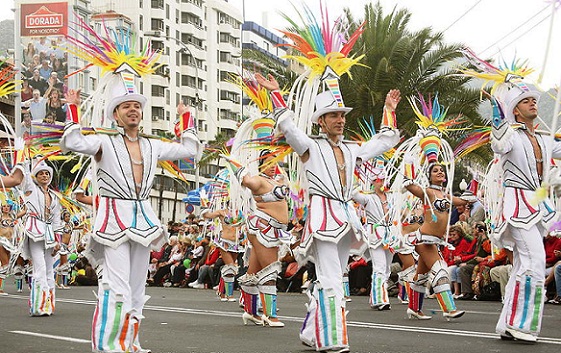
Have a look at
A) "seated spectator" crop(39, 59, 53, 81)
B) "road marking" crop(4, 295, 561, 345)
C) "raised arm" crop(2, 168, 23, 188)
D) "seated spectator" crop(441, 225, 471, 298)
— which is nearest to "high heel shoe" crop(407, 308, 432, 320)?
"road marking" crop(4, 295, 561, 345)

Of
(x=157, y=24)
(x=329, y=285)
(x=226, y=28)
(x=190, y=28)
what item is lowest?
(x=329, y=285)

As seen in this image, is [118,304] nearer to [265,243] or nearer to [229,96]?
[265,243]

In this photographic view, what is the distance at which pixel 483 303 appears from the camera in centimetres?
1684

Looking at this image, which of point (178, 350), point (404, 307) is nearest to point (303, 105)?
point (178, 350)

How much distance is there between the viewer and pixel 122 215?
8898mm

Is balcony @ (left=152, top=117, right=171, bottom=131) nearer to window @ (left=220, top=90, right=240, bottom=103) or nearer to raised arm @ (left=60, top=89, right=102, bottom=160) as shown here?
window @ (left=220, top=90, right=240, bottom=103)

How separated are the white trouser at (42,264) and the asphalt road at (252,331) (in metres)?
0.47

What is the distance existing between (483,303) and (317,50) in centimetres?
829

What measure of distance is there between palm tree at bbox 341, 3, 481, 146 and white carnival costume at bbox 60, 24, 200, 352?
17.7 meters

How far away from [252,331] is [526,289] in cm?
307

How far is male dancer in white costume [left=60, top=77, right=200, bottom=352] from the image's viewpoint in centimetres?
862

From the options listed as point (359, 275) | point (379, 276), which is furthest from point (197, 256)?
point (379, 276)

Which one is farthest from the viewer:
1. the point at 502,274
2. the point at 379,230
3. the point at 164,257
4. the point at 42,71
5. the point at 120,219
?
the point at 42,71

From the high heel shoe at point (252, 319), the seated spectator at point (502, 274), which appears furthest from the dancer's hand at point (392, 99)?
the seated spectator at point (502, 274)
